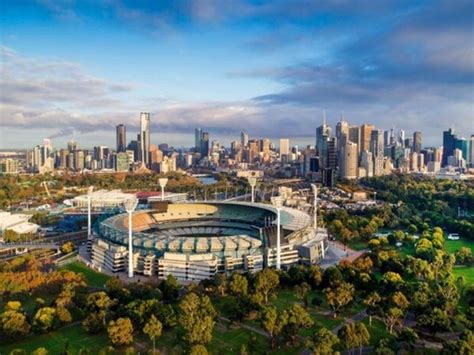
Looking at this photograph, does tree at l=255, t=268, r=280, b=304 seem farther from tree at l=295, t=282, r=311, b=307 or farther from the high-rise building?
the high-rise building

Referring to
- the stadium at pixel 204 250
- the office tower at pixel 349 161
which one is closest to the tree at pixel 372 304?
the stadium at pixel 204 250

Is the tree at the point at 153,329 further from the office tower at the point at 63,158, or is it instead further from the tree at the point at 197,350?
the office tower at the point at 63,158

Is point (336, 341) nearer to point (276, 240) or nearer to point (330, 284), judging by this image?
point (330, 284)

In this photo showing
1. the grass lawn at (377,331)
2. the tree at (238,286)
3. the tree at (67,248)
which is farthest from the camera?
the tree at (67,248)

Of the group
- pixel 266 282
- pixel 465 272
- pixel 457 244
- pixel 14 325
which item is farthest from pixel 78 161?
pixel 465 272

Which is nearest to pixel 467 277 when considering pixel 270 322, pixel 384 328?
pixel 384 328

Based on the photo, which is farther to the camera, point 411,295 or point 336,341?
point 411,295

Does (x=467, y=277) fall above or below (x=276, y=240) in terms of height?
below
